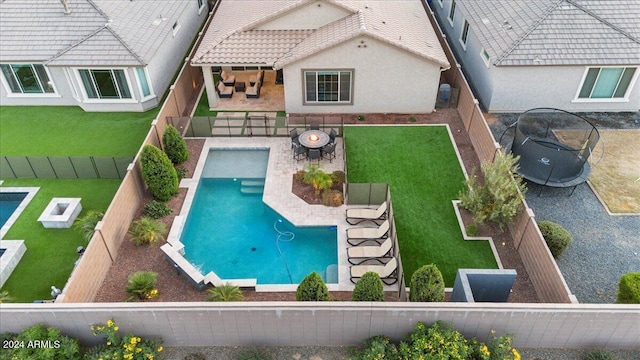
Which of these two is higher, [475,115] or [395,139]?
[475,115]

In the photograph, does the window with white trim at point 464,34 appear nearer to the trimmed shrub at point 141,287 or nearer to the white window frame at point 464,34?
the white window frame at point 464,34

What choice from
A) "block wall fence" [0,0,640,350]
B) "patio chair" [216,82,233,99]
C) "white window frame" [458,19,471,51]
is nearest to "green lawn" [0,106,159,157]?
"patio chair" [216,82,233,99]

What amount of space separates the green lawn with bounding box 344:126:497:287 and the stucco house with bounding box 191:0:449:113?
1.85 m

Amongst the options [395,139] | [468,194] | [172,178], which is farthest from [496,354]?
[172,178]

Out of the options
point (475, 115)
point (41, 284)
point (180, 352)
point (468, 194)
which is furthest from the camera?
point (475, 115)

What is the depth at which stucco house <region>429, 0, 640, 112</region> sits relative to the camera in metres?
21.5

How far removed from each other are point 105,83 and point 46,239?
975 centimetres

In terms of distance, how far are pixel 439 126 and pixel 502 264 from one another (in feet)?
29.6

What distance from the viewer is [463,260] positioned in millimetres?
16406

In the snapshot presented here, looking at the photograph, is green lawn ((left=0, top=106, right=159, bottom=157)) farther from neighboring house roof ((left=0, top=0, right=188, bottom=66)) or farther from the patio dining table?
the patio dining table

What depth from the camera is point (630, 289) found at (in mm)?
13344

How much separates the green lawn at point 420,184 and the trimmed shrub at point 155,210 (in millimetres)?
8100

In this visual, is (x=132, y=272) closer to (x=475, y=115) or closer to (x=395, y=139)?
(x=395, y=139)

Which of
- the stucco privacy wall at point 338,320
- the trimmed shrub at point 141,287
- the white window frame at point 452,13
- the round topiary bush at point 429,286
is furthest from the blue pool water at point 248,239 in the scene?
the white window frame at point 452,13
